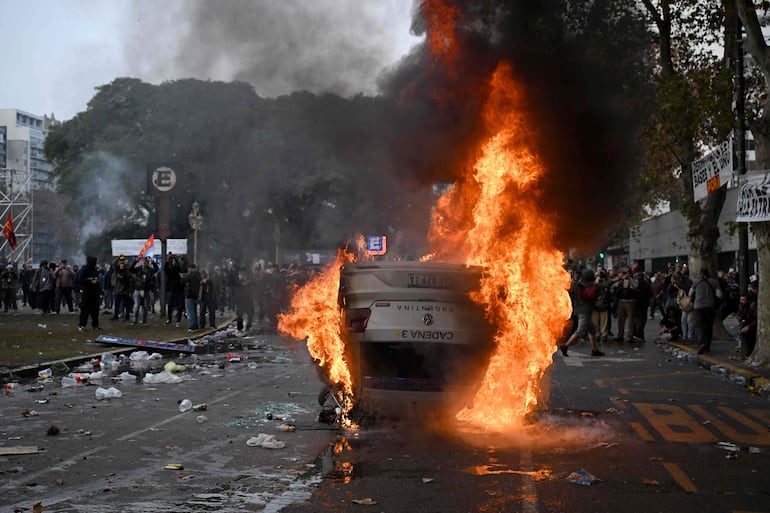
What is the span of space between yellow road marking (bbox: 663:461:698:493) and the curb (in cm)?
630

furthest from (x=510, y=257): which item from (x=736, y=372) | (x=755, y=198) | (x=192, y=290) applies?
(x=192, y=290)

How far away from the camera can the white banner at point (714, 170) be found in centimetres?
1570

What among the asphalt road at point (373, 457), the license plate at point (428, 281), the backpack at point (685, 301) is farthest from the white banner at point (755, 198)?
the license plate at point (428, 281)

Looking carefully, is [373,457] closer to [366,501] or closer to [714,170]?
[366,501]

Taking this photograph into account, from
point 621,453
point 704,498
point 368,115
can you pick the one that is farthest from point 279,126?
point 704,498

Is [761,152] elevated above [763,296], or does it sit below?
above

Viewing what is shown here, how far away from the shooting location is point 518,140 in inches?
469

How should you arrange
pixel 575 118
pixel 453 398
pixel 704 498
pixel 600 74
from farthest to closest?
pixel 600 74
pixel 575 118
pixel 453 398
pixel 704 498

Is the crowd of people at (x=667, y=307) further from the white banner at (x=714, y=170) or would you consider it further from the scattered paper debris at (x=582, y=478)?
the scattered paper debris at (x=582, y=478)

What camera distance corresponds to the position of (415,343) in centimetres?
838

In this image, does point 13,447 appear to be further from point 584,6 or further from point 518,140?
point 584,6

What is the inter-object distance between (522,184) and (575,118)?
92.5 inches

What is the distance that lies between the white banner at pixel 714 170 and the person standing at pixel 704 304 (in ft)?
6.23

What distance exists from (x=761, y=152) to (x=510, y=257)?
7487 mm
